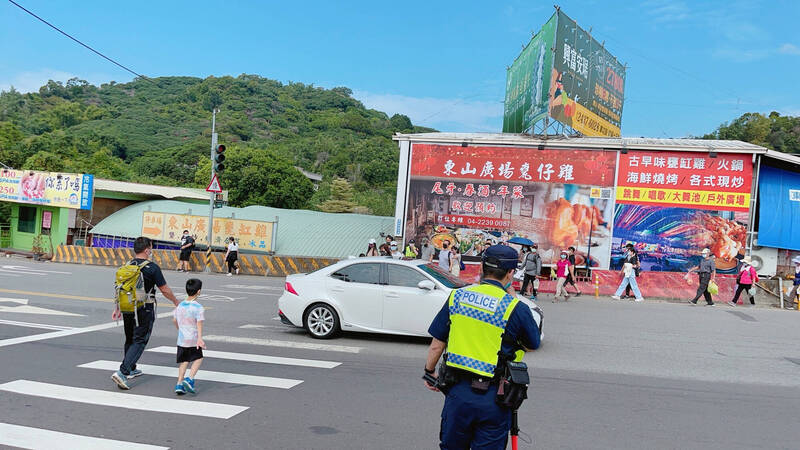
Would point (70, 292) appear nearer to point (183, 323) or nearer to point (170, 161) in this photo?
point (183, 323)

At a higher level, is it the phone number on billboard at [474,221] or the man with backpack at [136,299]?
the phone number on billboard at [474,221]

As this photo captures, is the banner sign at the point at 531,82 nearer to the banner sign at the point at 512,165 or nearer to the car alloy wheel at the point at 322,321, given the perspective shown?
the banner sign at the point at 512,165

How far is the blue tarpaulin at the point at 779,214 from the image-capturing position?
2153cm

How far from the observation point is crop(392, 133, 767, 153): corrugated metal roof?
2155 centimetres

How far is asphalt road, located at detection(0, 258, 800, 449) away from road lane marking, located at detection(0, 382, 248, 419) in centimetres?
2

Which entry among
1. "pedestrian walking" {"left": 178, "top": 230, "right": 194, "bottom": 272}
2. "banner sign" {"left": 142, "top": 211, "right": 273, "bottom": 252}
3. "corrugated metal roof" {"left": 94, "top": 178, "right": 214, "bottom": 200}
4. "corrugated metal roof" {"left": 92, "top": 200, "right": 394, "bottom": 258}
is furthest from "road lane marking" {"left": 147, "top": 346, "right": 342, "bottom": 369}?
"corrugated metal roof" {"left": 94, "top": 178, "right": 214, "bottom": 200}

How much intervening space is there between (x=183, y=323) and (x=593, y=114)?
24.2 meters

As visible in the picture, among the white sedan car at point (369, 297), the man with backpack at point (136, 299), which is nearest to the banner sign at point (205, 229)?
the white sedan car at point (369, 297)

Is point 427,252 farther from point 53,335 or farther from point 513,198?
point 53,335

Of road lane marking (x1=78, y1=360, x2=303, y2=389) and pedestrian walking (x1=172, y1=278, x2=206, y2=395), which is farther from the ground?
pedestrian walking (x1=172, y1=278, x2=206, y2=395)

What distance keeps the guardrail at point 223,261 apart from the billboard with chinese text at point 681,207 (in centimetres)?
1156

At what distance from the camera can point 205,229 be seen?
95.4ft

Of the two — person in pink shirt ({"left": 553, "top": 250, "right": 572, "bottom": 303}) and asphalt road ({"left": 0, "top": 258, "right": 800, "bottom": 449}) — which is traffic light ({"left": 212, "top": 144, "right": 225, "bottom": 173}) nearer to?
asphalt road ({"left": 0, "top": 258, "right": 800, "bottom": 449})

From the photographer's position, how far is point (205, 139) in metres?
84.1
